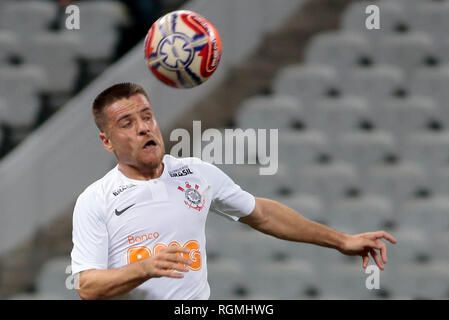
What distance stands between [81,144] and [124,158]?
3145 millimetres

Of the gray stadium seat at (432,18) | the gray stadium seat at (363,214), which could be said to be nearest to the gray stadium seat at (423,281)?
the gray stadium seat at (363,214)

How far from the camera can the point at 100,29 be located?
24.3 ft

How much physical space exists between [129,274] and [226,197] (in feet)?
2.49

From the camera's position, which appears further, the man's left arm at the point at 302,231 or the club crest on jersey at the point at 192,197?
the man's left arm at the point at 302,231

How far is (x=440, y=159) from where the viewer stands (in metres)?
6.67

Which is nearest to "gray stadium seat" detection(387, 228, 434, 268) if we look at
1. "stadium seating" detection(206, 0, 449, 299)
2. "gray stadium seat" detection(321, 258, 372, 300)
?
"stadium seating" detection(206, 0, 449, 299)

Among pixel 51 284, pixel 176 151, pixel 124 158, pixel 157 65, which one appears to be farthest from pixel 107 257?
pixel 176 151

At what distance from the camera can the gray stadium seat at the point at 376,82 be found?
707cm

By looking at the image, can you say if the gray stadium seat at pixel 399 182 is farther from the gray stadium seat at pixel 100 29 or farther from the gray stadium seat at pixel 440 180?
the gray stadium seat at pixel 100 29

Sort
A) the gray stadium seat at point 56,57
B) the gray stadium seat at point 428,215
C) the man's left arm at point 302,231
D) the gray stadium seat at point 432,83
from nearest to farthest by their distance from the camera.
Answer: the man's left arm at point 302,231 < the gray stadium seat at point 428,215 < the gray stadium seat at point 432,83 < the gray stadium seat at point 56,57

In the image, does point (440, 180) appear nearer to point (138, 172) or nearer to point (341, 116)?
point (341, 116)

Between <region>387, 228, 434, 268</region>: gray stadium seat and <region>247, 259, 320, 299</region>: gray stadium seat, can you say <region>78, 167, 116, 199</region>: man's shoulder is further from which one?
<region>387, 228, 434, 268</region>: gray stadium seat

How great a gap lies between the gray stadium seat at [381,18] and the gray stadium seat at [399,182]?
1.34 m

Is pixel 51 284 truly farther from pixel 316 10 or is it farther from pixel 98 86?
pixel 316 10
